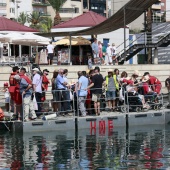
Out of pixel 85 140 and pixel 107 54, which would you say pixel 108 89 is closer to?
pixel 85 140

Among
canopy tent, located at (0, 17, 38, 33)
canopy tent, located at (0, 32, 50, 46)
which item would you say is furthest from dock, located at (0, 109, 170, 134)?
canopy tent, located at (0, 17, 38, 33)

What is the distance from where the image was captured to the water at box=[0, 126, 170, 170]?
741 inches

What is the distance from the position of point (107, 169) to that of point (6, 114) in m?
→ 8.96

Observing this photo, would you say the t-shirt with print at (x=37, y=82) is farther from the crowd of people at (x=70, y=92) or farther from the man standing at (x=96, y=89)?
the man standing at (x=96, y=89)

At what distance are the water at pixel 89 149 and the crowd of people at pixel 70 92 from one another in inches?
41.3

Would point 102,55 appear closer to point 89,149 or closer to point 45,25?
point 89,149

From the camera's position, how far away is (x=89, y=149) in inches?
854

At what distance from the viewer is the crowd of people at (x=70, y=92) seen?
83.6 feet

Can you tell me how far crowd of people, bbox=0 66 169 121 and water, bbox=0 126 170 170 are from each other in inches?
41.3

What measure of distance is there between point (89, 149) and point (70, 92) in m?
5.44

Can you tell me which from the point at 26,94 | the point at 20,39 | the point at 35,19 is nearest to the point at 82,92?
the point at 26,94

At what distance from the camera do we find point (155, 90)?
94.8 ft

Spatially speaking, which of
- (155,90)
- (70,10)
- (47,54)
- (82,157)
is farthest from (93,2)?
(82,157)

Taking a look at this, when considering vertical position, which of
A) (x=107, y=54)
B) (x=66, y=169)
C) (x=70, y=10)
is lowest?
(x=66, y=169)
